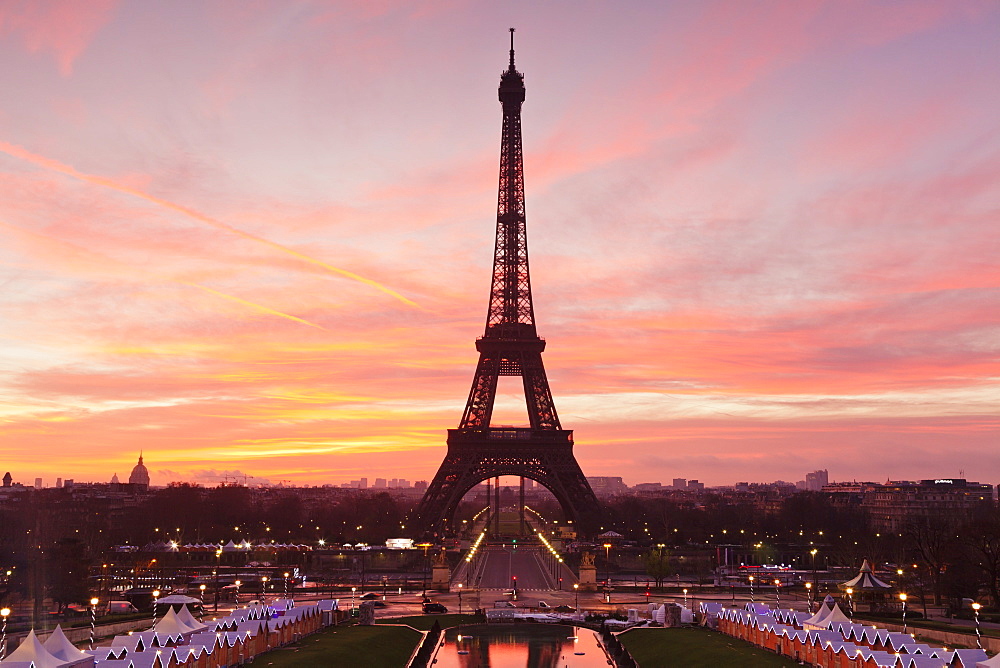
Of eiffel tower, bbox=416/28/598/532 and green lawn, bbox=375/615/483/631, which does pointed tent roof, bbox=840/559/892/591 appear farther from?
eiffel tower, bbox=416/28/598/532

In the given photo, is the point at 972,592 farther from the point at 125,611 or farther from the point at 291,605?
the point at 125,611

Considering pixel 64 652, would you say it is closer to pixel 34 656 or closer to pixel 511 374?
pixel 34 656

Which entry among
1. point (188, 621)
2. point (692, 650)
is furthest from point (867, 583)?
point (188, 621)

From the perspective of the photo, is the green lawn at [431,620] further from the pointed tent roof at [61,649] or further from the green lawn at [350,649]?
the pointed tent roof at [61,649]

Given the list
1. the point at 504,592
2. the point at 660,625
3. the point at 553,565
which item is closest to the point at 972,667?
the point at 660,625

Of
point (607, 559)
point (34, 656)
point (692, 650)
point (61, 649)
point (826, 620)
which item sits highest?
point (34, 656)
